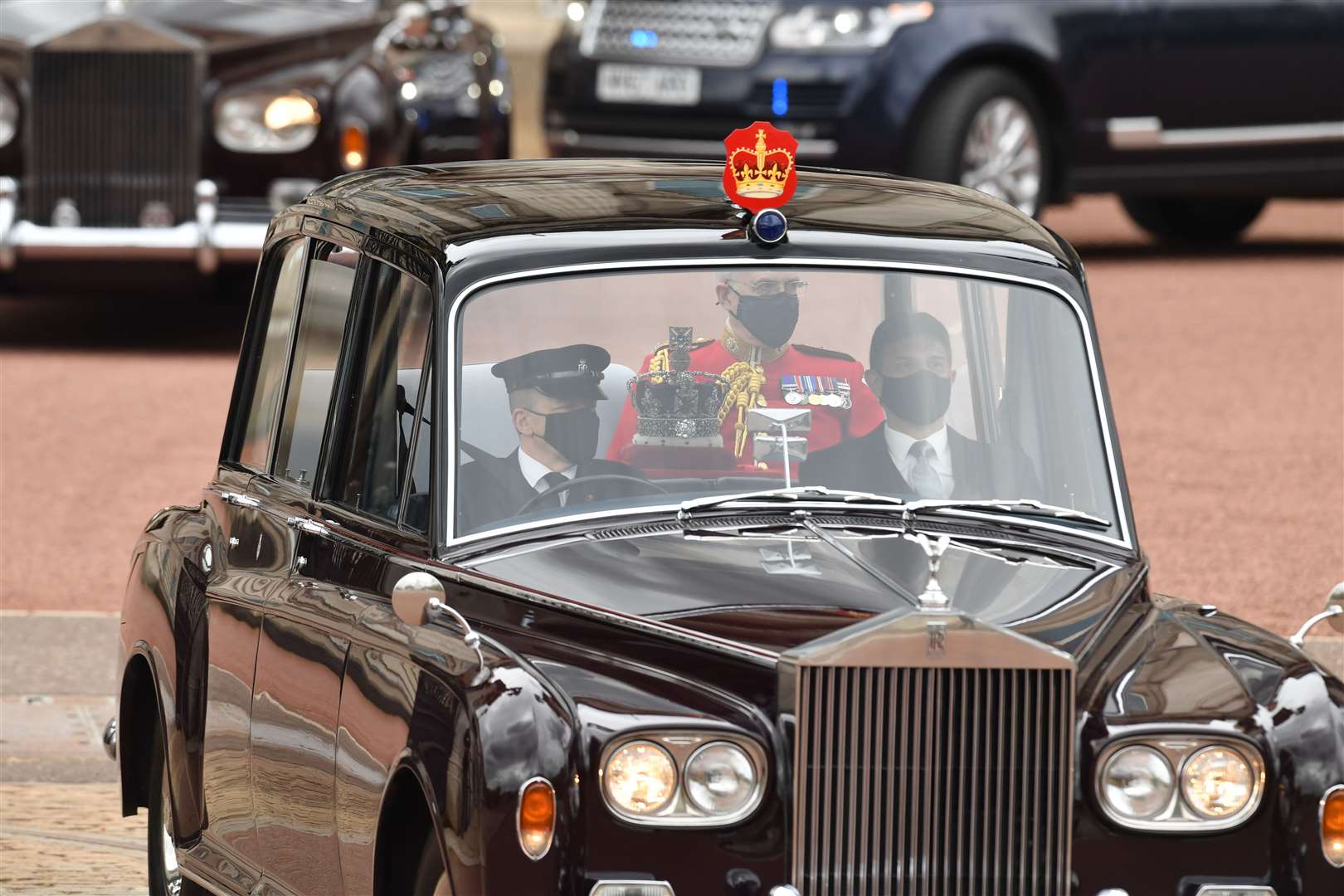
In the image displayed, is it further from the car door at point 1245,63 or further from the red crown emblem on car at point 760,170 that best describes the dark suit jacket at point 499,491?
the car door at point 1245,63

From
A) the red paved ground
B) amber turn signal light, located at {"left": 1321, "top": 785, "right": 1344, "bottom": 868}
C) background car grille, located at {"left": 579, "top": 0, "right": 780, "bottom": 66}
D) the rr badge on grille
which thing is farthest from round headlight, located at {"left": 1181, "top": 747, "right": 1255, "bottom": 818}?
background car grille, located at {"left": 579, "top": 0, "right": 780, "bottom": 66}

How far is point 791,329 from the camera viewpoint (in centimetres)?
520

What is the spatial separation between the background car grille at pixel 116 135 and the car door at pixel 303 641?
Result: 8540 mm

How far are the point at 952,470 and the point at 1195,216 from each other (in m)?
14.4

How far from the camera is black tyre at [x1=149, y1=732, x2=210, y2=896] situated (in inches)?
243

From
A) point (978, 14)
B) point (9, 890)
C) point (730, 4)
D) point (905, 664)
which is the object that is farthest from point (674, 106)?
point (905, 664)

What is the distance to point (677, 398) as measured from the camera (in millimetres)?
5148

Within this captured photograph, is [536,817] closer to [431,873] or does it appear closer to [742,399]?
[431,873]

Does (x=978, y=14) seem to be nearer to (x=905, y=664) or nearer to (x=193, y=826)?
(x=193, y=826)

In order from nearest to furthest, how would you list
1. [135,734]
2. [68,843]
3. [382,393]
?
[382,393], [135,734], [68,843]

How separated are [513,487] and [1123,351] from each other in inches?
402

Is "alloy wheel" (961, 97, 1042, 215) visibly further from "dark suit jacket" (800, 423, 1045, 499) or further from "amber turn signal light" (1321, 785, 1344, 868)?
"amber turn signal light" (1321, 785, 1344, 868)

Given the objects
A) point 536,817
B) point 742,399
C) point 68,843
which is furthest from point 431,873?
point 68,843

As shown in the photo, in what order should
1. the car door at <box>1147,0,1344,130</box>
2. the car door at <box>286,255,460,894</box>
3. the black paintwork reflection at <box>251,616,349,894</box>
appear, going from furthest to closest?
the car door at <box>1147,0,1344,130</box> → the black paintwork reflection at <box>251,616,349,894</box> → the car door at <box>286,255,460,894</box>
